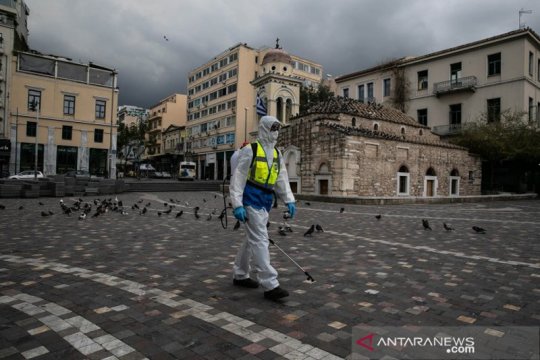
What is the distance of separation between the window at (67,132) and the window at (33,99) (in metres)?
3.21

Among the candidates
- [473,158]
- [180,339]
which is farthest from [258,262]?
[473,158]

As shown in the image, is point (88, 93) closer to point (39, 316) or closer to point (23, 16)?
point (23, 16)

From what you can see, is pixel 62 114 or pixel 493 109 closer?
pixel 493 109

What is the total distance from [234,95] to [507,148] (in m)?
→ 35.4

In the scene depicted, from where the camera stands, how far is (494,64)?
32.6 metres

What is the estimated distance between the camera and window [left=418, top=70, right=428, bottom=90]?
3803 centimetres

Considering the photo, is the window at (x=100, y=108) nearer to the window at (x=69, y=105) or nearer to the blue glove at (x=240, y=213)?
the window at (x=69, y=105)

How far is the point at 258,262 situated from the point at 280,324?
89cm

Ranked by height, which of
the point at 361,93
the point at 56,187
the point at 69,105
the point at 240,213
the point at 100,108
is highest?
the point at 361,93

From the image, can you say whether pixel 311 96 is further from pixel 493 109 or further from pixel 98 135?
pixel 98 135

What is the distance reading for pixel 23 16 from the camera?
4516 cm

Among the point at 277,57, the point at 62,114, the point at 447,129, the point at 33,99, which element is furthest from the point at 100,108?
the point at 447,129

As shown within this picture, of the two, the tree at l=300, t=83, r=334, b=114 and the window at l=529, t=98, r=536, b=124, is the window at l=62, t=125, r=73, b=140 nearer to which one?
the tree at l=300, t=83, r=334, b=114

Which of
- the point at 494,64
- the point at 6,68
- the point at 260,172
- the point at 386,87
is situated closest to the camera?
the point at 260,172
